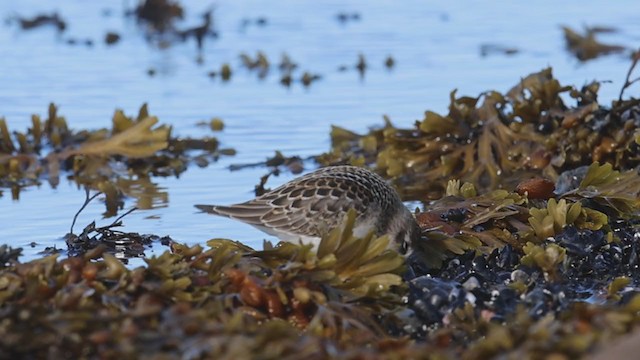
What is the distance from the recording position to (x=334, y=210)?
14.8 feet

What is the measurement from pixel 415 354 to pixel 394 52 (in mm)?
7691

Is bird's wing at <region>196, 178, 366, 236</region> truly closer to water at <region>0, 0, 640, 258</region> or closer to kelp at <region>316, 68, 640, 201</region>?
water at <region>0, 0, 640, 258</region>

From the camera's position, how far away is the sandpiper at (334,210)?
4.52 metres

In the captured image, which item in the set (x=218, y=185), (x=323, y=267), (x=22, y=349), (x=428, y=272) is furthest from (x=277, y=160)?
(x=22, y=349)

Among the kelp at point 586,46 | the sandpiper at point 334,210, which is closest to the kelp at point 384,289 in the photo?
the sandpiper at point 334,210

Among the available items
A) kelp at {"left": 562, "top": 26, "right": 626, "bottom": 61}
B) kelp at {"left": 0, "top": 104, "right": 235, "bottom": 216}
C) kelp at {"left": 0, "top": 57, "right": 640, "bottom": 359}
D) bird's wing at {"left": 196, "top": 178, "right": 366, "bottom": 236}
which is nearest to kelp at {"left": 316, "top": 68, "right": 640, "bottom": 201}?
kelp at {"left": 0, "top": 57, "right": 640, "bottom": 359}

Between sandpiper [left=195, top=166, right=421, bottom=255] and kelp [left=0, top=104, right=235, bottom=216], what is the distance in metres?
2.20

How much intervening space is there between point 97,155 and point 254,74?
3.07m

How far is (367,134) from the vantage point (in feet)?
24.7

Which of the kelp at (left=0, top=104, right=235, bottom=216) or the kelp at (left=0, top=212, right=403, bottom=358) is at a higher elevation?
the kelp at (left=0, top=212, right=403, bottom=358)

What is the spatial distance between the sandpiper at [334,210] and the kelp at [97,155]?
2.20m

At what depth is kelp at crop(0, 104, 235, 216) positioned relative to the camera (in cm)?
698

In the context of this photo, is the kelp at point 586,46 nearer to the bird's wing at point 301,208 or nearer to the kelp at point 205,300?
the bird's wing at point 301,208

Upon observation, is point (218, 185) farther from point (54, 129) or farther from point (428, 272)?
point (428, 272)
